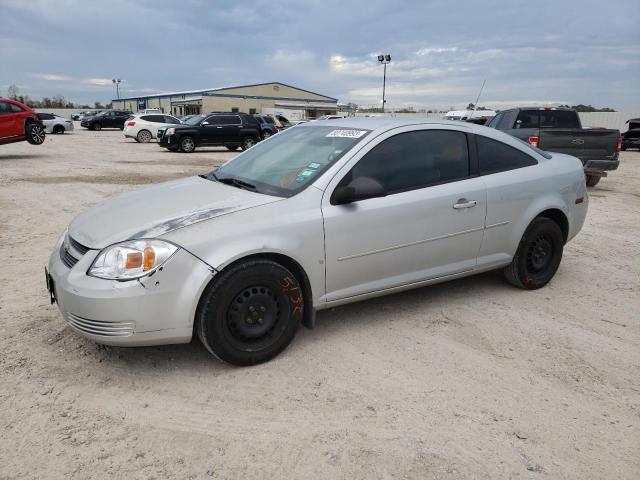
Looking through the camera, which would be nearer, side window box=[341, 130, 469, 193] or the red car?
side window box=[341, 130, 469, 193]

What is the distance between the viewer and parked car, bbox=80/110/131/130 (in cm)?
3897

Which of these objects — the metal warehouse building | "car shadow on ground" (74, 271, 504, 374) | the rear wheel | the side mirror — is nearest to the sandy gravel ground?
"car shadow on ground" (74, 271, 504, 374)

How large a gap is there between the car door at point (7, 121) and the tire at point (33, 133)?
47 cm

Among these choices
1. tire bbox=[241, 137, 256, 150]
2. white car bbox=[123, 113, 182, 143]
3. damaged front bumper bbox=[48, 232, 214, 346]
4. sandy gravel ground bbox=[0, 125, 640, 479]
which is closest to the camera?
sandy gravel ground bbox=[0, 125, 640, 479]

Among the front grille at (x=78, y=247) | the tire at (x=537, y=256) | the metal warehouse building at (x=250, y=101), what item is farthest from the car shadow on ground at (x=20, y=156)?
the metal warehouse building at (x=250, y=101)

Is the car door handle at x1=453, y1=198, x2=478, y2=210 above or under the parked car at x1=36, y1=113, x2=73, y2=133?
above

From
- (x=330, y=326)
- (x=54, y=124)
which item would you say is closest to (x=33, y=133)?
(x=330, y=326)

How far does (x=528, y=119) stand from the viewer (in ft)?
38.1

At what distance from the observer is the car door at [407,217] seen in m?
3.50

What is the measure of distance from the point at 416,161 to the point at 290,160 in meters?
0.97

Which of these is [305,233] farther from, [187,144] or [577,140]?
[187,144]

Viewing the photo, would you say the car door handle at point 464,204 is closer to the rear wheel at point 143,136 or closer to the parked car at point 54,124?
the rear wheel at point 143,136

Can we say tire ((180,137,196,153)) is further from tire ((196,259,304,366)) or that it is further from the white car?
tire ((196,259,304,366))

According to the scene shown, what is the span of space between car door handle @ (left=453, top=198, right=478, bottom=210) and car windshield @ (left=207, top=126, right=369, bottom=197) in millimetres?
900
